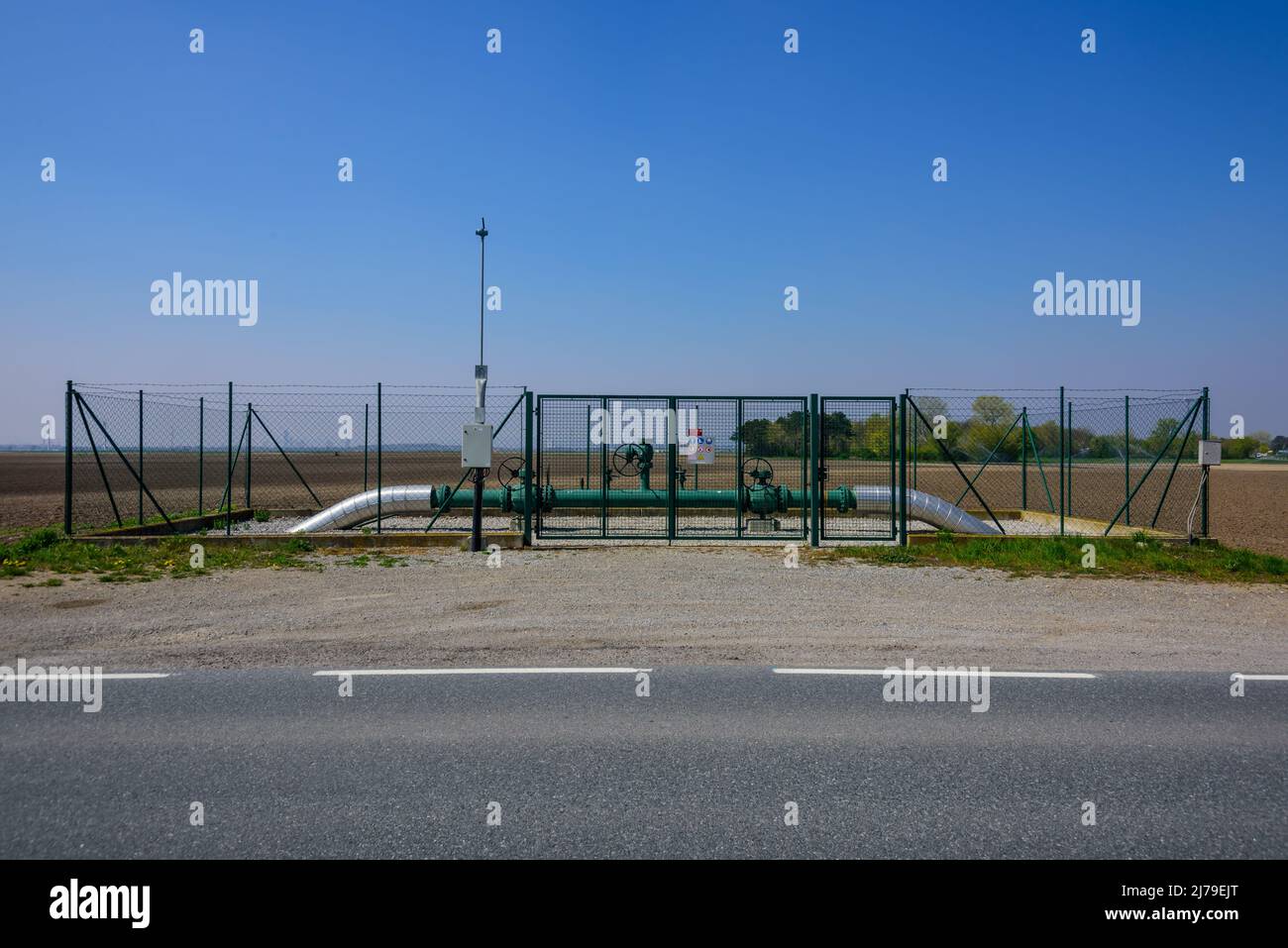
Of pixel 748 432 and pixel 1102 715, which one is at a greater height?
pixel 748 432

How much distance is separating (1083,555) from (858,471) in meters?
4.20

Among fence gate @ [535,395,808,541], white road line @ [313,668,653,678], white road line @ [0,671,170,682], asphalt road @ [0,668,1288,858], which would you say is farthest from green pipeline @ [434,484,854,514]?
asphalt road @ [0,668,1288,858]

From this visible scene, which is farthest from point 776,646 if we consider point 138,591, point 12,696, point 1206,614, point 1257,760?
point 138,591

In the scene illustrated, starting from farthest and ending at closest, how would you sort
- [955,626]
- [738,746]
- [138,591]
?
[138,591]
[955,626]
[738,746]

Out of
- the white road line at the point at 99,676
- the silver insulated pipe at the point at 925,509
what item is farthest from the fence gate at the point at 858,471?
the white road line at the point at 99,676

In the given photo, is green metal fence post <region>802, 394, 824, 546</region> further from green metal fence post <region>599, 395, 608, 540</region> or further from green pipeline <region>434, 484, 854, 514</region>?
green metal fence post <region>599, 395, 608, 540</region>

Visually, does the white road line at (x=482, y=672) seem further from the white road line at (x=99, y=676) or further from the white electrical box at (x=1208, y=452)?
the white electrical box at (x=1208, y=452)

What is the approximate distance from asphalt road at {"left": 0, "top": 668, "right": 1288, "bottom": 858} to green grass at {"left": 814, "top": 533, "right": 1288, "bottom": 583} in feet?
20.8

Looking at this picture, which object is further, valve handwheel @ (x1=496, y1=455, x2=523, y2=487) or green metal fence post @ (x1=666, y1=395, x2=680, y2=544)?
valve handwheel @ (x1=496, y1=455, x2=523, y2=487)

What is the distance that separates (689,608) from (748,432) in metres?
6.60

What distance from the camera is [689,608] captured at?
Result: 9461 millimetres

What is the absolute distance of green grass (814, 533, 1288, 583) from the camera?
12.0 meters
